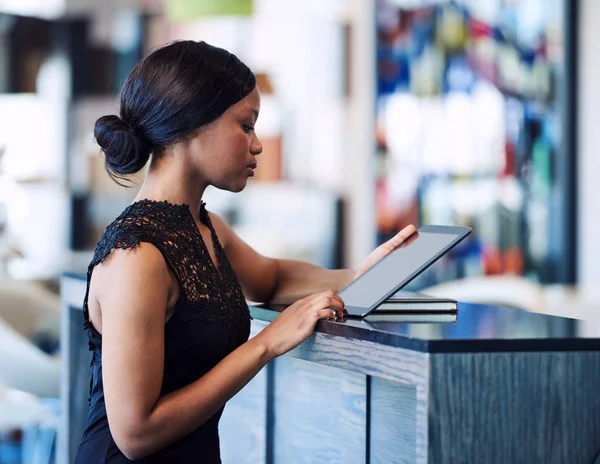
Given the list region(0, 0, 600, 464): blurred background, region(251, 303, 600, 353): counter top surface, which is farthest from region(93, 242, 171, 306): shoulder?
region(0, 0, 600, 464): blurred background

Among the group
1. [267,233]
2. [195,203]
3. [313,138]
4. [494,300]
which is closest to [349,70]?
[313,138]

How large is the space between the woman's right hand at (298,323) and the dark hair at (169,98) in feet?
1.21

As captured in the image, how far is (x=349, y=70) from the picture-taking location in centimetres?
653

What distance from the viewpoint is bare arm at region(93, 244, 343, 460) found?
5.01ft

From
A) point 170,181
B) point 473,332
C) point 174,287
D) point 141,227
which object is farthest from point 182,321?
point 473,332

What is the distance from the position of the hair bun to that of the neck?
0.03 m

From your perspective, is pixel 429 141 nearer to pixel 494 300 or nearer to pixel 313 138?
pixel 313 138

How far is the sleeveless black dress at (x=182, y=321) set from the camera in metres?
1.64

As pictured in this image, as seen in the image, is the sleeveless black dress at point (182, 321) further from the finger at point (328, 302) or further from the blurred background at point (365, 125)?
the blurred background at point (365, 125)

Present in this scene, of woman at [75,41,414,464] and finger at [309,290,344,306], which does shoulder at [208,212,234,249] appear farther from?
finger at [309,290,344,306]

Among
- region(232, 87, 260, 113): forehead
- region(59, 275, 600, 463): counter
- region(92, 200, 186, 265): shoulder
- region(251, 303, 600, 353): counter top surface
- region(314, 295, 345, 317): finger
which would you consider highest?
region(232, 87, 260, 113): forehead

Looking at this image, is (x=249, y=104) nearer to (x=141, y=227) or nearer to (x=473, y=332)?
(x=141, y=227)

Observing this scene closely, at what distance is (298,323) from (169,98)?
0.45m

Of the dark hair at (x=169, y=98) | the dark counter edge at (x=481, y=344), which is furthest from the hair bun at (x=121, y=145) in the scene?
the dark counter edge at (x=481, y=344)
